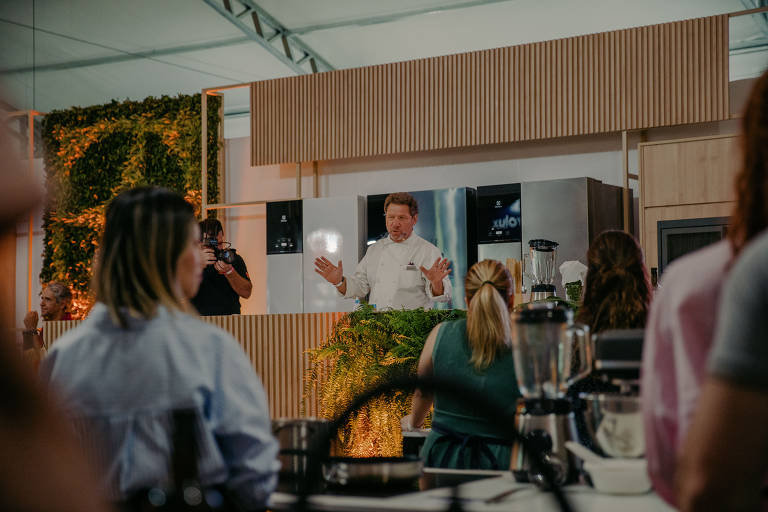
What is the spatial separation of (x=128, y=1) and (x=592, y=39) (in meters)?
4.52

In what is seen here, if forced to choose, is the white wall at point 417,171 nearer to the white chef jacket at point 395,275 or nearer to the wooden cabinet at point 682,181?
the wooden cabinet at point 682,181

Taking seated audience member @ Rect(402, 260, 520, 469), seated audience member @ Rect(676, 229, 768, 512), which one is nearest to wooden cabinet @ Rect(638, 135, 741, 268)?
seated audience member @ Rect(402, 260, 520, 469)

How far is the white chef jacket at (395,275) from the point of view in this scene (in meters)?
6.13

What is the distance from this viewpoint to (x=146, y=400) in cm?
123

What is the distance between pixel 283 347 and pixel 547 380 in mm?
3985

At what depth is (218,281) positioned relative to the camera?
5891mm

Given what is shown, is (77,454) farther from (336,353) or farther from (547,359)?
(336,353)

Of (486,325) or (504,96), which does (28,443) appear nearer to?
(486,325)

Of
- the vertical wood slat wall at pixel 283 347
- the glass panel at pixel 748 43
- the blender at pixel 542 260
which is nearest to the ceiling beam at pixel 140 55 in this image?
the vertical wood slat wall at pixel 283 347

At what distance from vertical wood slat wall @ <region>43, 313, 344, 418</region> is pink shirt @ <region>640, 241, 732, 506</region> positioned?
4.11 m

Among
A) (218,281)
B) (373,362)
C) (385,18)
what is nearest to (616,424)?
(373,362)

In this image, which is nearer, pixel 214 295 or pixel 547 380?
pixel 547 380

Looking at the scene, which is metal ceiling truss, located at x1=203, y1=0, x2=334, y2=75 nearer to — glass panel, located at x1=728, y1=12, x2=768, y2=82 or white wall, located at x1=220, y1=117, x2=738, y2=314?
white wall, located at x1=220, y1=117, x2=738, y2=314

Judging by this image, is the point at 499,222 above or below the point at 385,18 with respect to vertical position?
below
